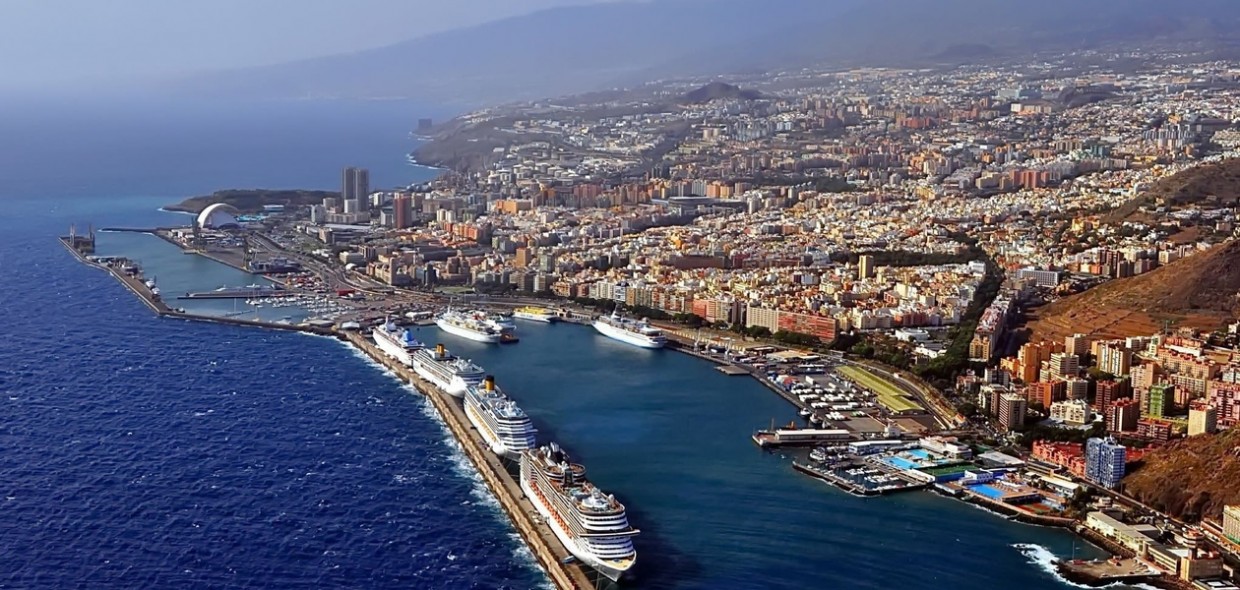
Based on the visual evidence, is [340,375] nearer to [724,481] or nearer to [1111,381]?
[724,481]

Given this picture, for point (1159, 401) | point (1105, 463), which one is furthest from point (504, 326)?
point (1105, 463)

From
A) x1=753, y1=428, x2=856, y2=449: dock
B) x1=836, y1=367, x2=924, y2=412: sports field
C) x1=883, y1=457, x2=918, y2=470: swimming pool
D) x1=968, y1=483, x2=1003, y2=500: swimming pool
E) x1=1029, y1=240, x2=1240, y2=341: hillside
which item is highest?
x1=1029, y1=240, x2=1240, y2=341: hillside

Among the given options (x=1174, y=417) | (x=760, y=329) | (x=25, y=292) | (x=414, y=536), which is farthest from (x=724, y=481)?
(x=25, y=292)

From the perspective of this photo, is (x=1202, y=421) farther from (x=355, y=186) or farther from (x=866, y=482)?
(x=355, y=186)

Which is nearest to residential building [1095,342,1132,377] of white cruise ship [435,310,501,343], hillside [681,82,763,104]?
white cruise ship [435,310,501,343]

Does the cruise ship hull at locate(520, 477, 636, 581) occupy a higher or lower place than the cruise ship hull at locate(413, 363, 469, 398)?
lower

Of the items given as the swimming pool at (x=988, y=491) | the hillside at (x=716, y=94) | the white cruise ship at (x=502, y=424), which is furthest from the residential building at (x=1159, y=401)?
the hillside at (x=716, y=94)

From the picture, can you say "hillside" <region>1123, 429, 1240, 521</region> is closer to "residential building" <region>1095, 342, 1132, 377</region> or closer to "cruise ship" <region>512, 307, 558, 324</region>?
"residential building" <region>1095, 342, 1132, 377</region>
